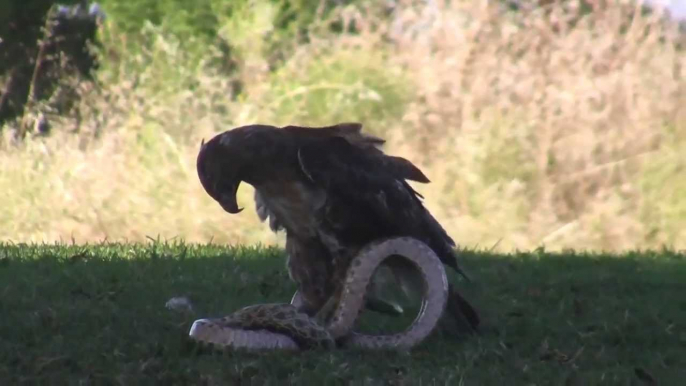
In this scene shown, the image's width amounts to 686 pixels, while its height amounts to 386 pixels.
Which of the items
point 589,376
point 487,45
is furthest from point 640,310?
point 487,45

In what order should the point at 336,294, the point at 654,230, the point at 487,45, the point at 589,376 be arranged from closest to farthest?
the point at 589,376, the point at 336,294, the point at 654,230, the point at 487,45

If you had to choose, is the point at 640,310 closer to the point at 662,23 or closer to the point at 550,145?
the point at 550,145

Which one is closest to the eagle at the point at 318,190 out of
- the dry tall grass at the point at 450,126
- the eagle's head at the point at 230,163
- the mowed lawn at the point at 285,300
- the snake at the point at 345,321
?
the eagle's head at the point at 230,163

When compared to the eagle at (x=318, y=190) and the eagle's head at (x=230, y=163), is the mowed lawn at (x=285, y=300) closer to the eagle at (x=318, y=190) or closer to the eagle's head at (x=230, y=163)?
the eagle at (x=318, y=190)

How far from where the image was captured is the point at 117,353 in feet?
14.4

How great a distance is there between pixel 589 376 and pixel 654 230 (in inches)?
207

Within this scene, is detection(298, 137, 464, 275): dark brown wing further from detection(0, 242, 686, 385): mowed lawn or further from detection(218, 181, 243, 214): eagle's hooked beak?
detection(0, 242, 686, 385): mowed lawn

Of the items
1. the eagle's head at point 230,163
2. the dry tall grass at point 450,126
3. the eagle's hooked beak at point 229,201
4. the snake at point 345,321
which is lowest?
the snake at point 345,321

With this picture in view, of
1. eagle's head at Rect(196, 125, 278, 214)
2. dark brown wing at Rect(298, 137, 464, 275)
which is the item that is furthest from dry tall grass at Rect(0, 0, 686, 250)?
eagle's head at Rect(196, 125, 278, 214)

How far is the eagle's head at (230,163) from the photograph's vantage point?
14.3 ft

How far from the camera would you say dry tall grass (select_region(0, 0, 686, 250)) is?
9375 mm

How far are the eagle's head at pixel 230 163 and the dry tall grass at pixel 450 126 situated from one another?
5.00 m


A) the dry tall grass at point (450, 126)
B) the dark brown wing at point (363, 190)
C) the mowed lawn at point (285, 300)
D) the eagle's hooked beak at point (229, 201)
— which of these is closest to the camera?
the mowed lawn at point (285, 300)

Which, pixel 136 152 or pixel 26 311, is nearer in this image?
pixel 26 311
